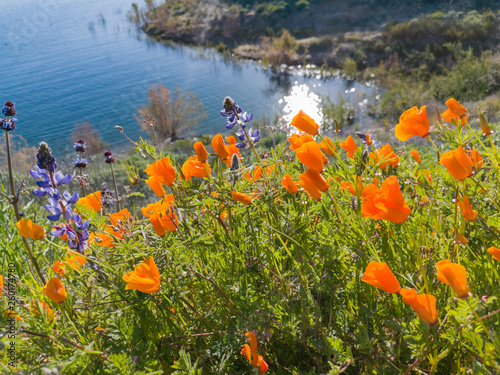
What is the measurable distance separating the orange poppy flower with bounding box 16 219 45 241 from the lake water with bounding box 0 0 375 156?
330 centimetres

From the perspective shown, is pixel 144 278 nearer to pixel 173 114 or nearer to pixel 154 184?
pixel 154 184

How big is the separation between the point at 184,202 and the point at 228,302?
333 mm

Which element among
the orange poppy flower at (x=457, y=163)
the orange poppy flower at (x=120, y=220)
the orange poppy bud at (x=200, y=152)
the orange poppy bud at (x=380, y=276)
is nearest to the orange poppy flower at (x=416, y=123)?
the orange poppy flower at (x=457, y=163)

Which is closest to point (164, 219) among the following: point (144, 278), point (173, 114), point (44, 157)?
point (144, 278)

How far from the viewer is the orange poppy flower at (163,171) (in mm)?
978

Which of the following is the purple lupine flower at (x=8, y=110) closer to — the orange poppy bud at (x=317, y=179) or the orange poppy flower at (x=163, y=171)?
the orange poppy flower at (x=163, y=171)

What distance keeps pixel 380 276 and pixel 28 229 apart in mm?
752

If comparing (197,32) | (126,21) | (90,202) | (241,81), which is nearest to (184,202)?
(90,202)

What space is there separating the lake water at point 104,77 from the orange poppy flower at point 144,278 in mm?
3481

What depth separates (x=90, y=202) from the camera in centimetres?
112

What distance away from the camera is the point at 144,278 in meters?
0.77

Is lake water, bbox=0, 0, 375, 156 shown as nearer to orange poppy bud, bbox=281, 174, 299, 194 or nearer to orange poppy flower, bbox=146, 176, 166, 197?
orange poppy flower, bbox=146, 176, 166, 197

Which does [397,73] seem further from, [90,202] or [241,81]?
[90,202]

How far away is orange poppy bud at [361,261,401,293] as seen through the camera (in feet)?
2.20
